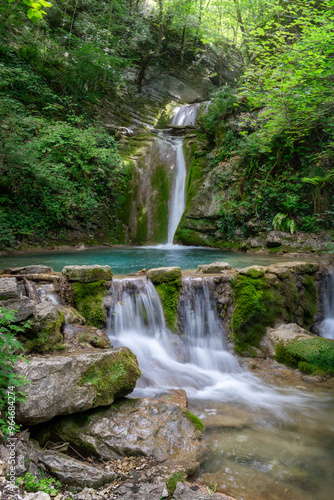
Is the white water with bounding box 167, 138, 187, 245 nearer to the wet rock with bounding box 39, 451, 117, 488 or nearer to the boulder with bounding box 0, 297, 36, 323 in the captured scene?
the boulder with bounding box 0, 297, 36, 323

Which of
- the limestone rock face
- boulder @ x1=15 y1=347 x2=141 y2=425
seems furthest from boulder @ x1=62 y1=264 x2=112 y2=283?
the limestone rock face

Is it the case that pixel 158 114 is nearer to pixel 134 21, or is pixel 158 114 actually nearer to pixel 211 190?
pixel 134 21

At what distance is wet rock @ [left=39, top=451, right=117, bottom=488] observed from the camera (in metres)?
2.38

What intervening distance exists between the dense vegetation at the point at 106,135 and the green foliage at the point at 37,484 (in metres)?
8.51

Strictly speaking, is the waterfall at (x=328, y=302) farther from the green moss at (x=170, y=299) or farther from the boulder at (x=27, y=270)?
the boulder at (x=27, y=270)

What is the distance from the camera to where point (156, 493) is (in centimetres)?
239

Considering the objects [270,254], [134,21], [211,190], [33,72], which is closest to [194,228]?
[211,190]

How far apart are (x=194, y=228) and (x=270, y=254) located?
350 centimetres

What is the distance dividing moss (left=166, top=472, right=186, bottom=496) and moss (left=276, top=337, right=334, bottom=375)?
3.38 metres

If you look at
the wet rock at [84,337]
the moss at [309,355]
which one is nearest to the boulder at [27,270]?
the wet rock at [84,337]

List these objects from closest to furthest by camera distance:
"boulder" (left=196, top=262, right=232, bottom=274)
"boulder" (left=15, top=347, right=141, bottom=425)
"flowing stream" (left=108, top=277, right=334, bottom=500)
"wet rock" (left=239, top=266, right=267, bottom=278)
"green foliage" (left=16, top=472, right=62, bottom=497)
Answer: "green foliage" (left=16, top=472, right=62, bottom=497) → "boulder" (left=15, top=347, right=141, bottom=425) → "flowing stream" (left=108, top=277, right=334, bottom=500) → "wet rock" (left=239, top=266, right=267, bottom=278) → "boulder" (left=196, top=262, right=232, bottom=274)

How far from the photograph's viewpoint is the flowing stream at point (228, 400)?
9.29 ft

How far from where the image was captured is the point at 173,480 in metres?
2.46

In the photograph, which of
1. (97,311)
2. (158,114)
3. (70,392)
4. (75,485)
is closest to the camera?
(75,485)
